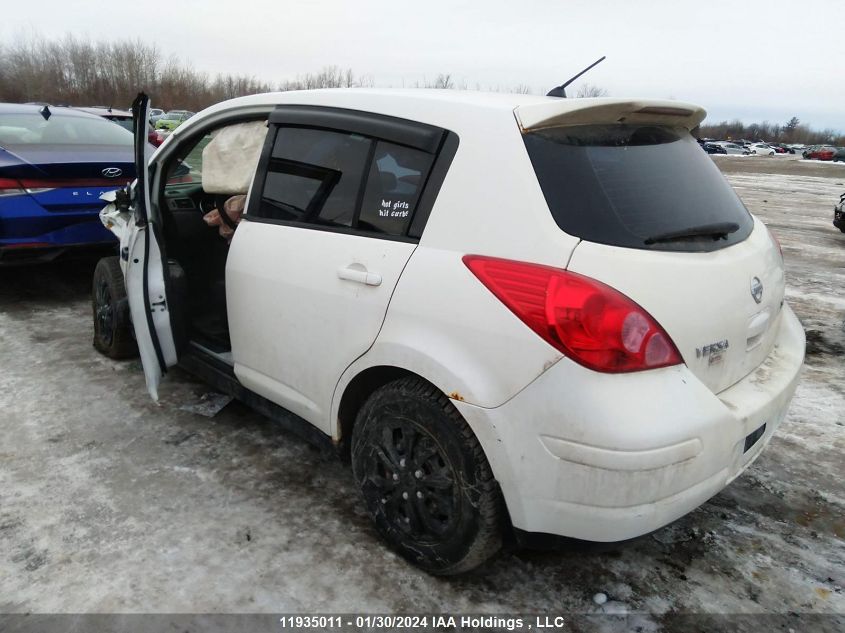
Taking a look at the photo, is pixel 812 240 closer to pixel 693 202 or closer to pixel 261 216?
pixel 693 202

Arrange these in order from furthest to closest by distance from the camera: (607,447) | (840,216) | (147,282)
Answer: (840,216) → (147,282) → (607,447)

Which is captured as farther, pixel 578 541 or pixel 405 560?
pixel 405 560

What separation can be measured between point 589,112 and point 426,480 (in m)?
1.37

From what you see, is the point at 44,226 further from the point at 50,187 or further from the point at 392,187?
the point at 392,187

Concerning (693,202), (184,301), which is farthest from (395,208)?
(184,301)

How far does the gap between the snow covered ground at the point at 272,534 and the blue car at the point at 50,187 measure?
55.2 inches

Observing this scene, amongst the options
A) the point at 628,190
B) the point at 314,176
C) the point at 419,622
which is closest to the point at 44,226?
the point at 314,176

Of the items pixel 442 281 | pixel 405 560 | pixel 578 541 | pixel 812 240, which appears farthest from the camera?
pixel 812 240

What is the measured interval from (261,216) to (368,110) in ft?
2.39

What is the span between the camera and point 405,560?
2412 mm

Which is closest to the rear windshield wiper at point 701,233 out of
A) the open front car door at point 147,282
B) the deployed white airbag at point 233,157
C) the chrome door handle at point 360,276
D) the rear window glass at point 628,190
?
the rear window glass at point 628,190

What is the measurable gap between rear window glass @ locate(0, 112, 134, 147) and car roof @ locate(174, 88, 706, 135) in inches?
140

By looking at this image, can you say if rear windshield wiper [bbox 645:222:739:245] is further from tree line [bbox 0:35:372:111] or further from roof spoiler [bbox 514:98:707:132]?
tree line [bbox 0:35:372:111]

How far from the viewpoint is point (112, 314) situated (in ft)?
13.3
